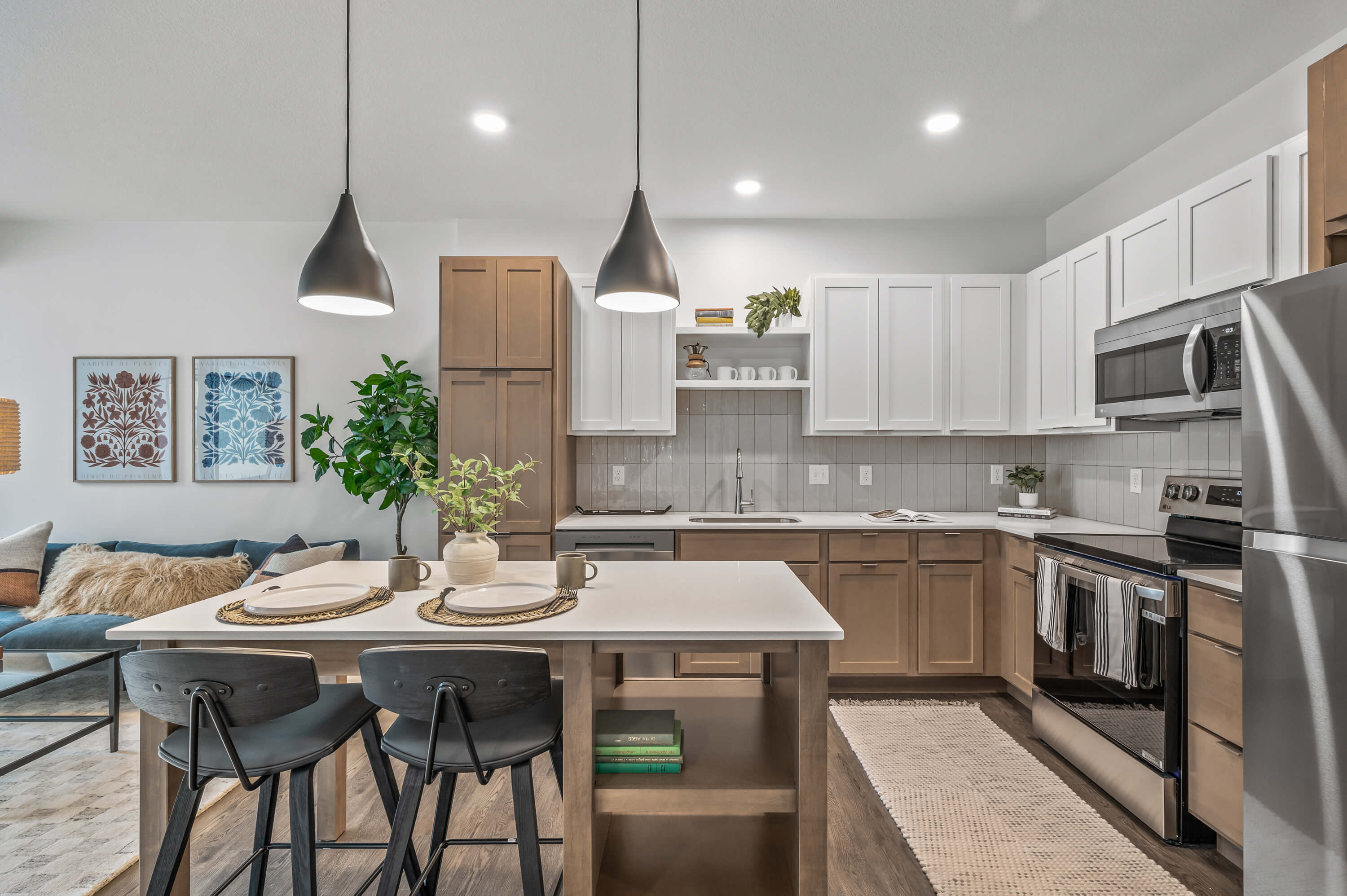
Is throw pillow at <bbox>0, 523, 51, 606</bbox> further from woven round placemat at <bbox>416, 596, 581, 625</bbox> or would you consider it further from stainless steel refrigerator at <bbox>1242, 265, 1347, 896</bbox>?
stainless steel refrigerator at <bbox>1242, 265, 1347, 896</bbox>

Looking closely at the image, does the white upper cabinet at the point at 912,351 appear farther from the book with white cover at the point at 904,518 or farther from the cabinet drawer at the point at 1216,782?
the cabinet drawer at the point at 1216,782

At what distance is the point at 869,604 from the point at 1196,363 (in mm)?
1783

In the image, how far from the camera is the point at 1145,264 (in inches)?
103

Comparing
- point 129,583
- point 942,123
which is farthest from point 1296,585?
point 129,583

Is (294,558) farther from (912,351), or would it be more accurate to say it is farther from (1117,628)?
(1117,628)

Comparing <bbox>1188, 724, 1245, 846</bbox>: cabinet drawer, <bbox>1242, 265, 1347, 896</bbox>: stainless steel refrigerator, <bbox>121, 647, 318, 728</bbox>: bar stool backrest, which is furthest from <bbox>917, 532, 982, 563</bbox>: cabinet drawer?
<bbox>121, 647, 318, 728</bbox>: bar stool backrest

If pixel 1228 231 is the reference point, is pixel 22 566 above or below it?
below

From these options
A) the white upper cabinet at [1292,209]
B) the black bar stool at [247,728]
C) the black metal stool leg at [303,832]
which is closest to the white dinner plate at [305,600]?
the black bar stool at [247,728]

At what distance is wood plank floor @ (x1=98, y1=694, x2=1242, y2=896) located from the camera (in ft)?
5.93

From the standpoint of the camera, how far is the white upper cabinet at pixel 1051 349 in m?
3.13

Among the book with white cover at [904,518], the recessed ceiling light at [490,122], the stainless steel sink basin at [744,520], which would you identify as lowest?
the stainless steel sink basin at [744,520]

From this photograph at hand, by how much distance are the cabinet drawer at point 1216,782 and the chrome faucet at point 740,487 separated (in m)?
2.30

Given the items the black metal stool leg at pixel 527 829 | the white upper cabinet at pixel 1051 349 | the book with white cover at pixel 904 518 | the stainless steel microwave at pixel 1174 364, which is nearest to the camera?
the black metal stool leg at pixel 527 829

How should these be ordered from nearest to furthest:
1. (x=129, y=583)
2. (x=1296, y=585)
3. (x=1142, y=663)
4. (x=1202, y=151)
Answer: (x=1296, y=585)
(x=1142, y=663)
(x=1202, y=151)
(x=129, y=583)
